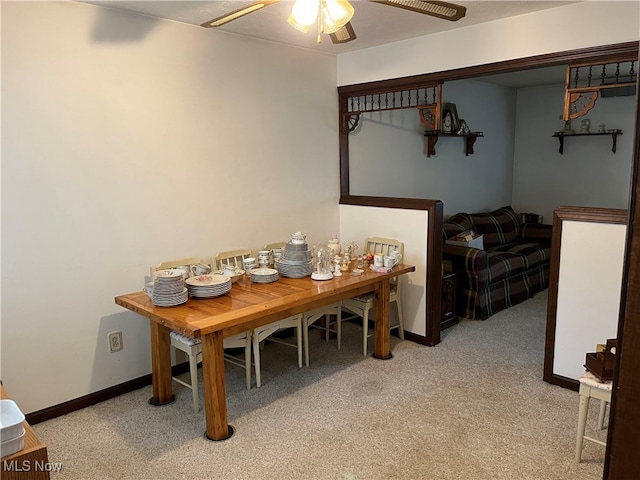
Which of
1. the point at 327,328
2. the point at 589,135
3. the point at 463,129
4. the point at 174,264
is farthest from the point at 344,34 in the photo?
the point at 589,135

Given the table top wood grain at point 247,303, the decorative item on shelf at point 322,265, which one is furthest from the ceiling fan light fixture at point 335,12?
the decorative item on shelf at point 322,265

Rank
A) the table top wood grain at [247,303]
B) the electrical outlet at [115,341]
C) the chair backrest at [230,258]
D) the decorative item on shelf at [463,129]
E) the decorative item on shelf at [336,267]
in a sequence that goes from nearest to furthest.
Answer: the table top wood grain at [247,303] → the electrical outlet at [115,341] → the decorative item on shelf at [336,267] → the chair backrest at [230,258] → the decorative item on shelf at [463,129]

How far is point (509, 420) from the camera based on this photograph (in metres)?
2.72

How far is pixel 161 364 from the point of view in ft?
9.58

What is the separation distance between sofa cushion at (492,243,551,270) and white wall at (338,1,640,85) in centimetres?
245

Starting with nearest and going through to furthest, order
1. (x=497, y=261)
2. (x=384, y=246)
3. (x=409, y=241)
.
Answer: (x=409, y=241), (x=384, y=246), (x=497, y=261)

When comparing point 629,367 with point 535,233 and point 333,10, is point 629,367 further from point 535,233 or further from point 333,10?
point 535,233

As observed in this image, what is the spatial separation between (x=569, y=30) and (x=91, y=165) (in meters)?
2.95

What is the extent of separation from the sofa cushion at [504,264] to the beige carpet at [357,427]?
43.1 inches

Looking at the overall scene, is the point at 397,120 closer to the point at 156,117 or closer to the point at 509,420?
the point at 156,117

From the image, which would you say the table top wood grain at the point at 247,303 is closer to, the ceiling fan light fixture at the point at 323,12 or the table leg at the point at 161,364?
the table leg at the point at 161,364

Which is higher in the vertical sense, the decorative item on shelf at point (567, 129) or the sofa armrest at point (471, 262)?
the decorative item on shelf at point (567, 129)

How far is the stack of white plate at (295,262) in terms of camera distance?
3.20 metres

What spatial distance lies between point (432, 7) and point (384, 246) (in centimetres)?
212
